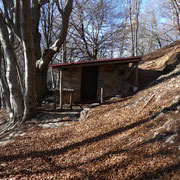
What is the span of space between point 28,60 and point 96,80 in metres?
5.84

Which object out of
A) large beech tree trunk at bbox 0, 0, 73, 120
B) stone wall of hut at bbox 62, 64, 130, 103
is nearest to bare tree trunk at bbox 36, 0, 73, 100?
large beech tree trunk at bbox 0, 0, 73, 120

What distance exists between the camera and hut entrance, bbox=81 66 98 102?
33.7 feet

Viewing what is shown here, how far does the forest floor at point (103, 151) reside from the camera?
2.17 meters

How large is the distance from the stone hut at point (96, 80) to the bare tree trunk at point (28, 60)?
7.16 ft

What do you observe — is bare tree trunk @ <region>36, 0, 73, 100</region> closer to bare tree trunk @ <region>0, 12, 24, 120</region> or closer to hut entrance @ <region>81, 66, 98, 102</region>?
bare tree trunk @ <region>0, 12, 24, 120</region>

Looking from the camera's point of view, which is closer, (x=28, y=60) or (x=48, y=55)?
(x=28, y=60)

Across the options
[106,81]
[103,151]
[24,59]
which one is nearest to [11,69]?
[24,59]

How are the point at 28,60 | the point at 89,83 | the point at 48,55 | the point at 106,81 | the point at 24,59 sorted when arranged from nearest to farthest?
the point at 28,60, the point at 24,59, the point at 48,55, the point at 106,81, the point at 89,83

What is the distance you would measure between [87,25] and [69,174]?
15024 mm

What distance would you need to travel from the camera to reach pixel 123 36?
52.7ft

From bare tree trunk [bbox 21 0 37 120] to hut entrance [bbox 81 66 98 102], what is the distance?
15.7ft

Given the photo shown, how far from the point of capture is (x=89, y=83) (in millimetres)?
10391

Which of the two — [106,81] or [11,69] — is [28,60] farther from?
[106,81]

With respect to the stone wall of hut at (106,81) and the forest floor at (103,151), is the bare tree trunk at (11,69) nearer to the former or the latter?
the forest floor at (103,151)
